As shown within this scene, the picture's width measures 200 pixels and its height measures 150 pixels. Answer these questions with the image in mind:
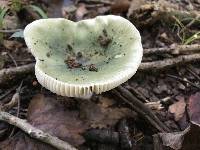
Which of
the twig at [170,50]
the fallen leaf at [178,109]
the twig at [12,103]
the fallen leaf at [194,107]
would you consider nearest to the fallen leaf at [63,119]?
the twig at [12,103]

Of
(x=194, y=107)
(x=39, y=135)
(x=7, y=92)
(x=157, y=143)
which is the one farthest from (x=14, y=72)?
(x=194, y=107)

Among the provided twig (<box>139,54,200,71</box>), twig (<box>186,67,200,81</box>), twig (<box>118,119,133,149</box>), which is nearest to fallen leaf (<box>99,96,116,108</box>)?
twig (<box>118,119,133,149</box>)

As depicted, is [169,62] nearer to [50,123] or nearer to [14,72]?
[50,123]

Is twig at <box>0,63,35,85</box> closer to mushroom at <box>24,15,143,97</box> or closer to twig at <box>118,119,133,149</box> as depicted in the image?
mushroom at <box>24,15,143,97</box>

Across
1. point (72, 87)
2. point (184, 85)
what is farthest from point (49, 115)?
point (184, 85)

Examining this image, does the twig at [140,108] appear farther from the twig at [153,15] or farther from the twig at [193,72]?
the twig at [153,15]

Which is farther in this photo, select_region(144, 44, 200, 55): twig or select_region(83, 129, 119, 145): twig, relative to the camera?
select_region(144, 44, 200, 55): twig

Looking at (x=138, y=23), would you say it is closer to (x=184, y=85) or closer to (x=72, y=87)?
(x=184, y=85)
